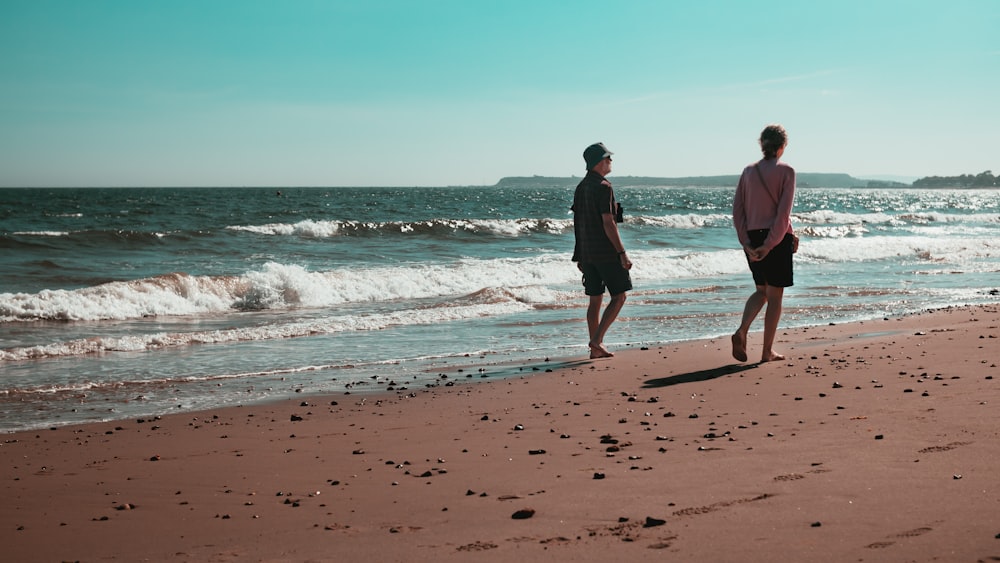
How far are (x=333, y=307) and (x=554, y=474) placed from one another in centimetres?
1091

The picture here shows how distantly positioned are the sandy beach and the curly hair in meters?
1.63

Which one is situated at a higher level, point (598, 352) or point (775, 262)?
point (775, 262)

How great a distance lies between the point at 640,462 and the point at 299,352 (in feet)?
19.0

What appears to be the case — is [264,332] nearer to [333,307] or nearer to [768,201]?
[333,307]

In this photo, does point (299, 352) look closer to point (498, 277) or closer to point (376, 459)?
point (376, 459)

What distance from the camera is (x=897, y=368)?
616cm

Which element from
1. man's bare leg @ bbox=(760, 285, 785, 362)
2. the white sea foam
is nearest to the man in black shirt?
man's bare leg @ bbox=(760, 285, 785, 362)

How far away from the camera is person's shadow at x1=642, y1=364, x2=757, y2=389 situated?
6.21 m

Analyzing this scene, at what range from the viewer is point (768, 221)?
21.7ft

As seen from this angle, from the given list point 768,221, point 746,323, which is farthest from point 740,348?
point 768,221

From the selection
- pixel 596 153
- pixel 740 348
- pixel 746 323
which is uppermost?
pixel 596 153

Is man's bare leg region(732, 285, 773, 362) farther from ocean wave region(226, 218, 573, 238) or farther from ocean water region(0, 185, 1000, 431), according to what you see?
ocean wave region(226, 218, 573, 238)

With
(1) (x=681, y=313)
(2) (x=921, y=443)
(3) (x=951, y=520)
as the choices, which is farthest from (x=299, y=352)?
(3) (x=951, y=520)

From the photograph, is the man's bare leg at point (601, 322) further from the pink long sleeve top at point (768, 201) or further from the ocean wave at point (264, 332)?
the ocean wave at point (264, 332)
